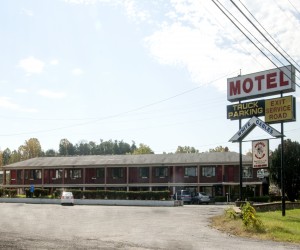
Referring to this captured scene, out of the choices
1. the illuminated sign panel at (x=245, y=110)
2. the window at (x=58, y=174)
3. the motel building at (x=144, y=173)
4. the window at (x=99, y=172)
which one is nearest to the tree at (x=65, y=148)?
the motel building at (x=144, y=173)

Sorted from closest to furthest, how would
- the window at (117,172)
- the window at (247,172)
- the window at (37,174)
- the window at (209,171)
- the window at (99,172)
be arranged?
the window at (247,172) → the window at (209,171) → the window at (117,172) → the window at (99,172) → the window at (37,174)

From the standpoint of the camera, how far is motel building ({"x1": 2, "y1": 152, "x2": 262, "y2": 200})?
60250mm

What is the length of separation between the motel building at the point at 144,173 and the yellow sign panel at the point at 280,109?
85.4 feet

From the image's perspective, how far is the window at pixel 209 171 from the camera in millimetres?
61188

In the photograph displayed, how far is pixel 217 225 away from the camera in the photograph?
76.5ft

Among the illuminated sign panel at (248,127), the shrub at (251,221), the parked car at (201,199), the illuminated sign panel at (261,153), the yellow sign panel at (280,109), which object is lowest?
the parked car at (201,199)

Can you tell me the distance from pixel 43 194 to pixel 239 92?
31.7m

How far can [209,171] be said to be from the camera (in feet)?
202

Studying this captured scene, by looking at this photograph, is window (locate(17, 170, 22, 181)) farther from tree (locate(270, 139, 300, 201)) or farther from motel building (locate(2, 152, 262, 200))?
tree (locate(270, 139, 300, 201))

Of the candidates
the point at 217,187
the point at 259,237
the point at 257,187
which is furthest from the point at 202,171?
the point at 259,237

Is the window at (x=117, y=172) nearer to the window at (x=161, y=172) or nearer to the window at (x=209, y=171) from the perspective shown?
the window at (x=161, y=172)

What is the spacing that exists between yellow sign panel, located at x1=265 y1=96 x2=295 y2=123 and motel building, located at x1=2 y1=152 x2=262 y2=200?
85.4 feet

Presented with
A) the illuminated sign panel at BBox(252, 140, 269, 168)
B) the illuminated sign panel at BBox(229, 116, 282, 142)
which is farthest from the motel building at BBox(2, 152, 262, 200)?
the illuminated sign panel at BBox(252, 140, 269, 168)

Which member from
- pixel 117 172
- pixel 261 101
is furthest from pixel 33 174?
pixel 261 101
